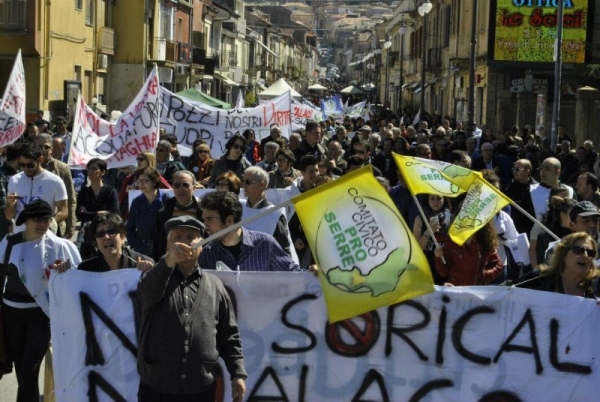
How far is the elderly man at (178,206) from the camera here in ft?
26.9

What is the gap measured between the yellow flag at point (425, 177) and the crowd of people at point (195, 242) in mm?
309


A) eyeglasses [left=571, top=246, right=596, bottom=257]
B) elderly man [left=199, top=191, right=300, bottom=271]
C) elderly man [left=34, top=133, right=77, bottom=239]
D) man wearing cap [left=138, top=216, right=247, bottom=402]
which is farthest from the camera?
elderly man [left=34, top=133, right=77, bottom=239]

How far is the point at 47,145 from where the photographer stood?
35.4ft

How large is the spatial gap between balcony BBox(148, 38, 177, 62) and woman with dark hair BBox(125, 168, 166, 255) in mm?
35275

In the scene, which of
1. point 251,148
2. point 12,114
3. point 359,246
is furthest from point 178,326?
point 251,148

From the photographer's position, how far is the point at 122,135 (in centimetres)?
1236

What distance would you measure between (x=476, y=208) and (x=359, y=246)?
6.27ft

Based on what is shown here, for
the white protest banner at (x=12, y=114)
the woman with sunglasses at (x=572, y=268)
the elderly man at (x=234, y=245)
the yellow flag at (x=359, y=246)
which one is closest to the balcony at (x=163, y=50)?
the white protest banner at (x=12, y=114)

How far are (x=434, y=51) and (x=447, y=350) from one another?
4566 cm

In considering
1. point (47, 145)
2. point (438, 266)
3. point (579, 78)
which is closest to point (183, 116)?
point (47, 145)

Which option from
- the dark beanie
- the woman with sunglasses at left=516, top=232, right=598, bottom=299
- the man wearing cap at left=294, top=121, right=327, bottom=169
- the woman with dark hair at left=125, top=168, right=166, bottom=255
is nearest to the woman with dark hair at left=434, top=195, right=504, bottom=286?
the woman with sunglasses at left=516, top=232, right=598, bottom=299

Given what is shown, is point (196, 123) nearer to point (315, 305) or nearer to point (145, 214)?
point (145, 214)

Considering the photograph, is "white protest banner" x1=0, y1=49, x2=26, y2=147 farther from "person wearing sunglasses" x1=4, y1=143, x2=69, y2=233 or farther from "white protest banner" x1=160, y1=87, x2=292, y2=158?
"white protest banner" x1=160, y1=87, x2=292, y2=158

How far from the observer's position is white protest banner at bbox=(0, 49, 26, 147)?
11672 millimetres
